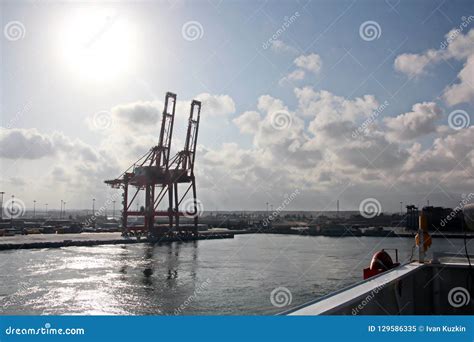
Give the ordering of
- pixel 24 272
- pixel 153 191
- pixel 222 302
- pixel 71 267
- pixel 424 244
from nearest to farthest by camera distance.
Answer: pixel 424 244 → pixel 222 302 → pixel 24 272 → pixel 71 267 → pixel 153 191

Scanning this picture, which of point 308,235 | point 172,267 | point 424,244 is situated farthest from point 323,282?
point 308,235

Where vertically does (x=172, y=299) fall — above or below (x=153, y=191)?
below

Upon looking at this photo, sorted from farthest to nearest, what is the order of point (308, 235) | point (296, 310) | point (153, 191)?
point (308, 235), point (153, 191), point (296, 310)

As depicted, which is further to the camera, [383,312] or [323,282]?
[323,282]

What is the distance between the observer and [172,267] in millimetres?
24547

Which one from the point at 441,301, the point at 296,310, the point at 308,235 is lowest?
the point at 308,235

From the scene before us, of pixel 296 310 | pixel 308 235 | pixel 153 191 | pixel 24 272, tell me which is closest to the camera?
pixel 296 310

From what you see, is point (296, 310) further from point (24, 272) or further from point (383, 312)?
point (24, 272)

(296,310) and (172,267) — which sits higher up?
(296,310)

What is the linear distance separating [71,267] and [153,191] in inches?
994

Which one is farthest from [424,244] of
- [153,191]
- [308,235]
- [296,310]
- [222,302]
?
[308,235]

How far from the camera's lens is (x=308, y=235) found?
3066 inches

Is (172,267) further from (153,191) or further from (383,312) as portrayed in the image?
(153,191)

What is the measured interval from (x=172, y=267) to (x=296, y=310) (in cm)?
2244
